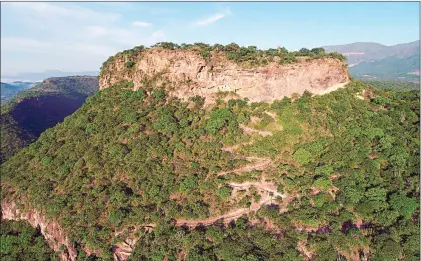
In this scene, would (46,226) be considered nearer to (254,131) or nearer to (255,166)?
(255,166)

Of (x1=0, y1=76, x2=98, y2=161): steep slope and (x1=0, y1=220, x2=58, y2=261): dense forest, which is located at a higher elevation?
(x1=0, y1=76, x2=98, y2=161): steep slope

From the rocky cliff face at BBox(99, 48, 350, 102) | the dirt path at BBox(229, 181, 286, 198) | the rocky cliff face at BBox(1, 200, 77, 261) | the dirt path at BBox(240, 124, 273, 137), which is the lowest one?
the rocky cliff face at BBox(1, 200, 77, 261)

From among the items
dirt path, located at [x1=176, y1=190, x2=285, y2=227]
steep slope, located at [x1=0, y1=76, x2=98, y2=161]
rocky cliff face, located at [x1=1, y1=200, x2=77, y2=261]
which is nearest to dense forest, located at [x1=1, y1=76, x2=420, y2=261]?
dirt path, located at [x1=176, y1=190, x2=285, y2=227]

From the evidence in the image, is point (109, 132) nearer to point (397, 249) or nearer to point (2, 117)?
point (397, 249)

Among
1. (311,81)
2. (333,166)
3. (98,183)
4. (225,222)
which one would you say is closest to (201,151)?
(225,222)

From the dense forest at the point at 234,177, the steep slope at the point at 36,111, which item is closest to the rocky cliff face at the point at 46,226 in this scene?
the dense forest at the point at 234,177

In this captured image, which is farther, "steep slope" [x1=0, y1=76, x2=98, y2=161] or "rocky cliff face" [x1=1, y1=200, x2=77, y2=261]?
"steep slope" [x1=0, y1=76, x2=98, y2=161]

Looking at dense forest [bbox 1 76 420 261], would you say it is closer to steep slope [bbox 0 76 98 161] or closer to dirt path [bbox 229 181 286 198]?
dirt path [bbox 229 181 286 198]
